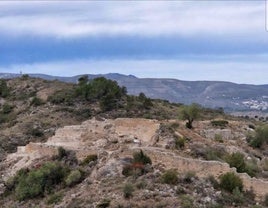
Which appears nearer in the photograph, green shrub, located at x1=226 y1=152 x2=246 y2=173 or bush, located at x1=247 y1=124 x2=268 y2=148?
green shrub, located at x1=226 y1=152 x2=246 y2=173

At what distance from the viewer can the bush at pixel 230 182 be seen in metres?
26.8

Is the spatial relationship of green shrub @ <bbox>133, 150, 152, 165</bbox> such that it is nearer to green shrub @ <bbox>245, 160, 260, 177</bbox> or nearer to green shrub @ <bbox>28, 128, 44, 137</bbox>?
green shrub @ <bbox>245, 160, 260, 177</bbox>

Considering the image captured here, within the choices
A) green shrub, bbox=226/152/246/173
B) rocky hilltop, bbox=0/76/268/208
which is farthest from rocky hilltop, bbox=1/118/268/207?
green shrub, bbox=226/152/246/173

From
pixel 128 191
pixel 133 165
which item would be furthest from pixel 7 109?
pixel 128 191

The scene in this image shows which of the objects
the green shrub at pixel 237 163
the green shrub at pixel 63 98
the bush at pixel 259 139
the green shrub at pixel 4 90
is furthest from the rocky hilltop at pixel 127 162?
the green shrub at pixel 4 90

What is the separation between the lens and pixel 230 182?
26.8m

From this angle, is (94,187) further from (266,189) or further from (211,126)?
(211,126)

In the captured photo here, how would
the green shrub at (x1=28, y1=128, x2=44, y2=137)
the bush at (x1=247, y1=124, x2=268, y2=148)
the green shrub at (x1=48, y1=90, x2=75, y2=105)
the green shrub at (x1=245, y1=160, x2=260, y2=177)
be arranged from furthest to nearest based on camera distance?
the green shrub at (x1=48, y1=90, x2=75, y2=105) → the green shrub at (x1=28, y1=128, x2=44, y2=137) → the bush at (x1=247, y1=124, x2=268, y2=148) → the green shrub at (x1=245, y1=160, x2=260, y2=177)

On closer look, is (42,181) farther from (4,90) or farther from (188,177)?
(4,90)

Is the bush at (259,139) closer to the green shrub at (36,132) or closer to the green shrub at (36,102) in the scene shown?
the green shrub at (36,132)

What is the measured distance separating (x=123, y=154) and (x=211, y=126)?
21916 millimetres

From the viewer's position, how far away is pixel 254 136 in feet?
155

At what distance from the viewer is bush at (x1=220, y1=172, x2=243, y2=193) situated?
87.8 ft

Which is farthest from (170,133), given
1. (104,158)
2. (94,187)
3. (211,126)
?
(211,126)
